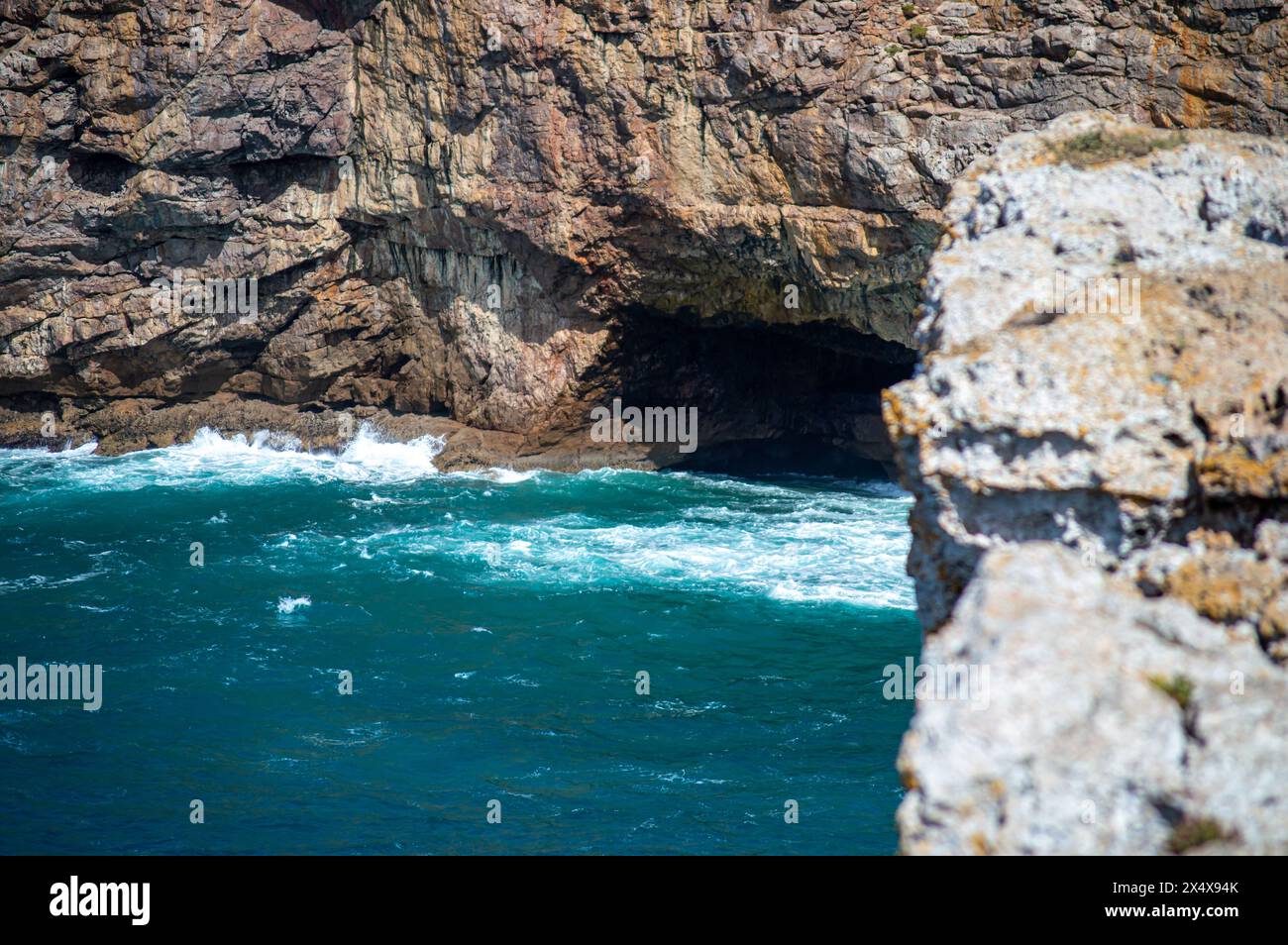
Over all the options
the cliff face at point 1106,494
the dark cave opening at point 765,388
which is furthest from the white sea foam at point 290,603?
the cliff face at point 1106,494

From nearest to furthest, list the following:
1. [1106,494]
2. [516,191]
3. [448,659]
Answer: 1. [1106,494]
2. [448,659]
3. [516,191]

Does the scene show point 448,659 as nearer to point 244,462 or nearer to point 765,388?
point 244,462

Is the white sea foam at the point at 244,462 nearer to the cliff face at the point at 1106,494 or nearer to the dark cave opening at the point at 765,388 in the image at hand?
the dark cave opening at the point at 765,388

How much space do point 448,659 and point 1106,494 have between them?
23698 millimetres

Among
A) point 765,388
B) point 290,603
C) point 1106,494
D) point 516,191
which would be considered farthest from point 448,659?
point 765,388

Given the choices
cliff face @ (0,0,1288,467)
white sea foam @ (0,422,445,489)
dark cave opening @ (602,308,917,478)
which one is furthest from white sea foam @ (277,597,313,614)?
dark cave opening @ (602,308,917,478)

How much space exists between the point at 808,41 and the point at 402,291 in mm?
20749

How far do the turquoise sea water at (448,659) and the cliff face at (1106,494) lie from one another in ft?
43.9

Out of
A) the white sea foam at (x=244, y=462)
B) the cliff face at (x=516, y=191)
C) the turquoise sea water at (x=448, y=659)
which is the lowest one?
the turquoise sea water at (x=448, y=659)

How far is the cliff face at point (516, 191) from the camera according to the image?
39.8 metres

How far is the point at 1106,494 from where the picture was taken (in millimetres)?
9734

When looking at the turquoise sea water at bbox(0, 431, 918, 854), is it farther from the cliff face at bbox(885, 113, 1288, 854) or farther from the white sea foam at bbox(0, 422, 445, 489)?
the cliff face at bbox(885, 113, 1288, 854)

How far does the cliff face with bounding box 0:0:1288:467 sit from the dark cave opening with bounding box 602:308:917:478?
16 centimetres
